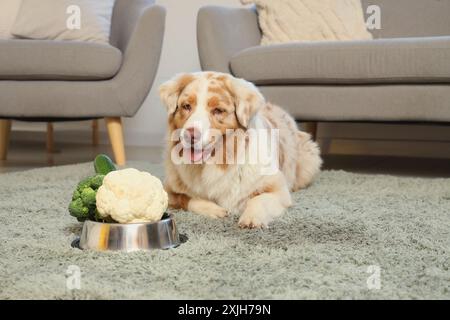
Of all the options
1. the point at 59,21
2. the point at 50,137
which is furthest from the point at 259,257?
the point at 50,137

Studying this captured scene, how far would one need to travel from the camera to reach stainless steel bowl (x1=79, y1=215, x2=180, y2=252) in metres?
1.73

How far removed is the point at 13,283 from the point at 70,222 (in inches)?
29.0

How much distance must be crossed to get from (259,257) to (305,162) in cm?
137

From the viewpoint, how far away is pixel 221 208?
231 cm

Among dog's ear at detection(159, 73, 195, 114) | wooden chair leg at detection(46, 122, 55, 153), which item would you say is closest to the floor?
wooden chair leg at detection(46, 122, 55, 153)

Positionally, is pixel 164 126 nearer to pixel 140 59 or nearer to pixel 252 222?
pixel 140 59

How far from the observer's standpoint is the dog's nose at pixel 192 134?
7.06ft

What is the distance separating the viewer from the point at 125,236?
1729mm

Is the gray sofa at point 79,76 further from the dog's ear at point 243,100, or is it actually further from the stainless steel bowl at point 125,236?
the stainless steel bowl at point 125,236

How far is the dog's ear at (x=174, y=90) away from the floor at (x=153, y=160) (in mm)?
1703

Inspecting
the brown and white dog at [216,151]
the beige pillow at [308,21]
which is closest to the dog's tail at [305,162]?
the brown and white dog at [216,151]
